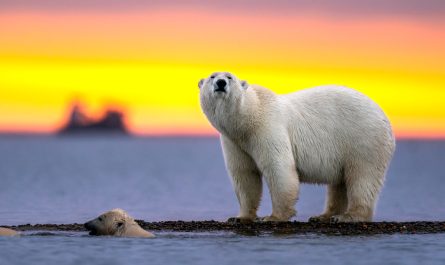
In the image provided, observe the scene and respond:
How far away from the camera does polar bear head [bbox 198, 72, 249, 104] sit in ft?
57.5

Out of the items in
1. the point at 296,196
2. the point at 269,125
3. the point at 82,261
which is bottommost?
the point at 82,261

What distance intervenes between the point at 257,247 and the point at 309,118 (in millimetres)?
3663

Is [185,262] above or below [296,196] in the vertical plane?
below

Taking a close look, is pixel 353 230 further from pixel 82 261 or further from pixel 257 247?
pixel 82 261

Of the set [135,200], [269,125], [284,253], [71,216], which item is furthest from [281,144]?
[135,200]

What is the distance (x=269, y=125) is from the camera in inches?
Answer: 727

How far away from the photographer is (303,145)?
19094 mm

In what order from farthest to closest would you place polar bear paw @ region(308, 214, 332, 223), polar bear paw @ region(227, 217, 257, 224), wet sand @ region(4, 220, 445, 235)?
polar bear paw @ region(308, 214, 332, 223) < polar bear paw @ region(227, 217, 257, 224) < wet sand @ region(4, 220, 445, 235)

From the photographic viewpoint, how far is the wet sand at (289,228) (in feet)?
58.5

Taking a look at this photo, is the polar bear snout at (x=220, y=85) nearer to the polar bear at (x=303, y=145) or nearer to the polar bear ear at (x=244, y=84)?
the polar bear at (x=303, y=145)

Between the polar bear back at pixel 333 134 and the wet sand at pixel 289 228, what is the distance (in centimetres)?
123

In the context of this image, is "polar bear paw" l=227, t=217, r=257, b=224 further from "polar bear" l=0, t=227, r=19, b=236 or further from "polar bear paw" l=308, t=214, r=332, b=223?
"polar bear" l=0, t=227, r=19, b=236

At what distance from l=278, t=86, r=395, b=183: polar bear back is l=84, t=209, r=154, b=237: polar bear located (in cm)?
345

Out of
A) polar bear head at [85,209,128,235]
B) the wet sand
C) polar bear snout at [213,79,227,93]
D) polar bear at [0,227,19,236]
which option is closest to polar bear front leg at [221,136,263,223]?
the wet sand
